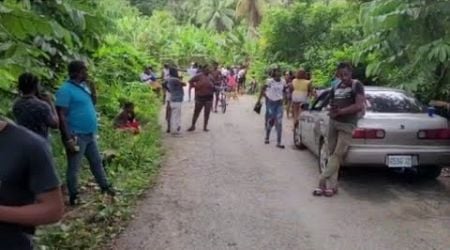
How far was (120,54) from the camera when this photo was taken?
76.0ft

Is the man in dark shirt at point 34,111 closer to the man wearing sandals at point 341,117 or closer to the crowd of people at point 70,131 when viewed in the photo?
the crowd of people at point 70,131

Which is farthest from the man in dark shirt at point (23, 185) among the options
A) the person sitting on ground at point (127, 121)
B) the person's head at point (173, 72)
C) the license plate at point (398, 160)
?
the person's head at point (173, 72)

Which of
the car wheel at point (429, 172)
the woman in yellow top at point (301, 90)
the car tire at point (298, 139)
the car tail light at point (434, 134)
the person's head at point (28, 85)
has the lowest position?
the car tire at point (298, 139)

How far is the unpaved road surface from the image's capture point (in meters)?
6.79

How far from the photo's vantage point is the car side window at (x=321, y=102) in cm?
1000

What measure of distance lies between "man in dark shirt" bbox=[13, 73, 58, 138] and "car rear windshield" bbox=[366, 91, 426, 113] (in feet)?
15.7

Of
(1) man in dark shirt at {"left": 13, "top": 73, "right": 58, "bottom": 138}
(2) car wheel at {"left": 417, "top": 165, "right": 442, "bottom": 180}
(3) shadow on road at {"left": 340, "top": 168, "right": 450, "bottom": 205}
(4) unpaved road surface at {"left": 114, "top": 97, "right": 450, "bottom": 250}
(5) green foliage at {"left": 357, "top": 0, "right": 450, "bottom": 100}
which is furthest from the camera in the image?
(2) car wheel at {"left": 417, "top": 165, "right": 442, "bottom": 180}

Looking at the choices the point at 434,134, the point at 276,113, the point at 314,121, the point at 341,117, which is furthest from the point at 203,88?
the point at 434,134

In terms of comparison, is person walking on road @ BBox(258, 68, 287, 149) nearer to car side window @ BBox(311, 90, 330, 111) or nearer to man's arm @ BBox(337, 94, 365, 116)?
car side window @ BBox(311, 90, 330, 111)

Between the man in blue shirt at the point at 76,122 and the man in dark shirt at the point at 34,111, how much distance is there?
565 mm

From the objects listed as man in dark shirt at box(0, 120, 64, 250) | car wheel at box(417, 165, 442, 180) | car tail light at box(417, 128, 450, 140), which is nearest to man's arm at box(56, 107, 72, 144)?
man in dark shirt at box(0, 120, 64, 250)

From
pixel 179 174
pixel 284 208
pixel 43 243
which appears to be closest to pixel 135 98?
pixel 179 174

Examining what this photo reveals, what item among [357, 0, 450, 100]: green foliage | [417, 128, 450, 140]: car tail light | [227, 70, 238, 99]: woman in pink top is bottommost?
[227, 70, 238, 99]: woman in pink top

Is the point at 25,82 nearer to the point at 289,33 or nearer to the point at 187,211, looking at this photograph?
the point at 187,211
